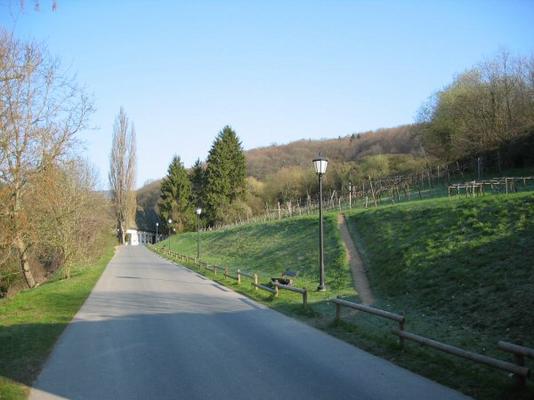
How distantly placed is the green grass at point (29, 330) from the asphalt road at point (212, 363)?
8.8 inches

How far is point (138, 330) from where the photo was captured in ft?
32.4

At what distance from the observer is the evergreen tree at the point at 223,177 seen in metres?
69.8

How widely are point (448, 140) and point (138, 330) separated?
43100mm

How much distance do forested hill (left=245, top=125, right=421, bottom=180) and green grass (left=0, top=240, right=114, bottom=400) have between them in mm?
75240

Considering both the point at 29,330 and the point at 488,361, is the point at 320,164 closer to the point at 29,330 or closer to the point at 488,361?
the point at 29,330

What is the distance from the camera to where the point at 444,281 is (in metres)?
12.2

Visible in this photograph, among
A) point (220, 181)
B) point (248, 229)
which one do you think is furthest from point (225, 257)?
point (220, 181)

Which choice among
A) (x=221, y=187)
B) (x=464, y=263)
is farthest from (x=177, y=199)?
(x=464, y=263)

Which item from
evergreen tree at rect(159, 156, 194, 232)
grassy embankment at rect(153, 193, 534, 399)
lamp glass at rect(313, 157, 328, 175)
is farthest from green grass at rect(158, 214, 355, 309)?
evergreen tree at rect(159, 156, 194, 232)

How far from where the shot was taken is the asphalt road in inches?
229

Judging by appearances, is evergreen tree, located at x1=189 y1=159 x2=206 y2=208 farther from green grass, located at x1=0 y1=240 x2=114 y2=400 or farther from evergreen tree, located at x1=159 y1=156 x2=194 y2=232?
green grass, located at x1=0 y1=240 x2=114 y2=400

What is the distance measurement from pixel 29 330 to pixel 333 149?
9504 cm

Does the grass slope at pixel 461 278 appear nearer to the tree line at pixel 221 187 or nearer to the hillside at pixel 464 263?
the hillside at pixel 464 263

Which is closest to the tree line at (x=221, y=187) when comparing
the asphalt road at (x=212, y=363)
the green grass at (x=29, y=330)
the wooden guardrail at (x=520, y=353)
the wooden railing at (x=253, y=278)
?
the wooden railing at (x=253, y=278)
